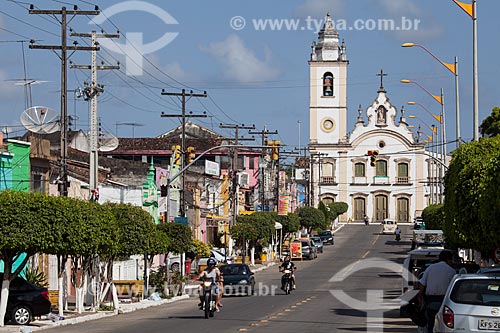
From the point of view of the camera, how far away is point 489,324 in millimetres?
16062

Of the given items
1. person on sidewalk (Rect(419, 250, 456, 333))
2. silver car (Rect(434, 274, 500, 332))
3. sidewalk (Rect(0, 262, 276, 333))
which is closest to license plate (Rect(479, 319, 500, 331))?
silver car (Rect(434, 274, 500, 332))

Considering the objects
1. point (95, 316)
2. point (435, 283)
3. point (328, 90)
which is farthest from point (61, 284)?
Answer: point (328, 90)

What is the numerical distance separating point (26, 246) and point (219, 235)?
48.1 meters

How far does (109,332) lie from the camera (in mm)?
25125

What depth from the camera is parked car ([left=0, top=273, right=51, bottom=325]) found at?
93.1ft

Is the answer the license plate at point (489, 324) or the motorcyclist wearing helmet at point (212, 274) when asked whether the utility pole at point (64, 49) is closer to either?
the motorcyclist wearing helmet at point (212, 274)

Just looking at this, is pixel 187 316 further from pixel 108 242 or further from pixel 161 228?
pixel 161 228

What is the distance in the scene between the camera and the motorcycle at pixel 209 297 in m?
29.0

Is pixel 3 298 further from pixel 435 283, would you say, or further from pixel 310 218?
pixel 310 218

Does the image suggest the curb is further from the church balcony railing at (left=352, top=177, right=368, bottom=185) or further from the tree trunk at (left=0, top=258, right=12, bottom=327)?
the church balcony railing at (left=352, top=177, right=368, bottom=185)

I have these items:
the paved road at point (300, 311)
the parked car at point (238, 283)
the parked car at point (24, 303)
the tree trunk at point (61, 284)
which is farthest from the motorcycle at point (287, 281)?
the parked car at point (24, 303)

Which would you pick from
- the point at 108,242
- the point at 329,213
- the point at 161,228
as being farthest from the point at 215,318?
the point at 329,213

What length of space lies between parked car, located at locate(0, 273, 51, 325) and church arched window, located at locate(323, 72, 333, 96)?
384 feet

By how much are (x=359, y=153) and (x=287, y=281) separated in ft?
338
